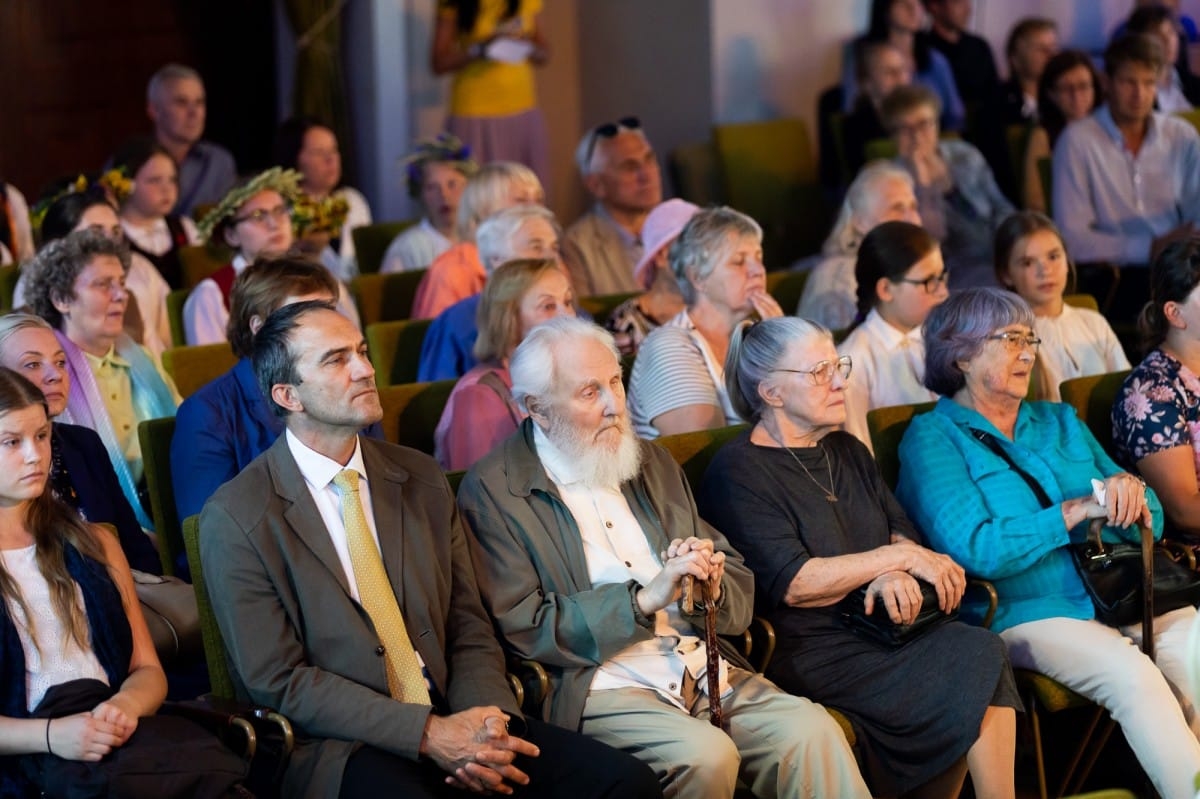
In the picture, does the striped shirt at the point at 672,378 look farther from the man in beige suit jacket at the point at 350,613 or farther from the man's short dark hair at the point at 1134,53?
the man's short dark hair at the point at 1134,53

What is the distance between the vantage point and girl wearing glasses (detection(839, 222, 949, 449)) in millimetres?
4574

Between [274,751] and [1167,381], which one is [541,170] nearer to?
[1167,381]

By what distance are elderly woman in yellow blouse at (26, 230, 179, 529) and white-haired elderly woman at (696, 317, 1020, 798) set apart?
1598 mm

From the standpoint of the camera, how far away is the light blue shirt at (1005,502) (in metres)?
3.76

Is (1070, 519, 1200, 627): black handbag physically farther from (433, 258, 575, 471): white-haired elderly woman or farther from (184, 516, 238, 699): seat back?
(184, 516, 238, 699): seat back

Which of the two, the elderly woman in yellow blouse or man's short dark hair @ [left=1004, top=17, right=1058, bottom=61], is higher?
man's short dark hair @ [left=1004, top=17, right=1058, bottom=61]

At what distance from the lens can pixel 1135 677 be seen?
3607mm

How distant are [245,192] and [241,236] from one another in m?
0.14

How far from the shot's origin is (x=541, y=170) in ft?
26.5

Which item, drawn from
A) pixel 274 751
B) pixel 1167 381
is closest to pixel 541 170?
pixel 1167 381

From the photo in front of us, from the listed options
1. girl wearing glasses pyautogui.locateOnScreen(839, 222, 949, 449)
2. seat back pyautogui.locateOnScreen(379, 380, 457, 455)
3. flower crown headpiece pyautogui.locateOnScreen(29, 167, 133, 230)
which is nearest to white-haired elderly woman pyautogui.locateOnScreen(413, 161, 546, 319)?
flower crown headpiece pyautogui.locateOnScreen(29, 167, 133, 230)

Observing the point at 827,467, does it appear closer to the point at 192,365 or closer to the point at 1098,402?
the point at 1098,402

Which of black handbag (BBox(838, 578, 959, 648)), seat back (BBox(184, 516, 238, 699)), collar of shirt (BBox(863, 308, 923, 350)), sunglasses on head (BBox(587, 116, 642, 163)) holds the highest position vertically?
sunglasses on head (BBox(587, 116, 642, 163))

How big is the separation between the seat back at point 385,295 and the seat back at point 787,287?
121 cm
